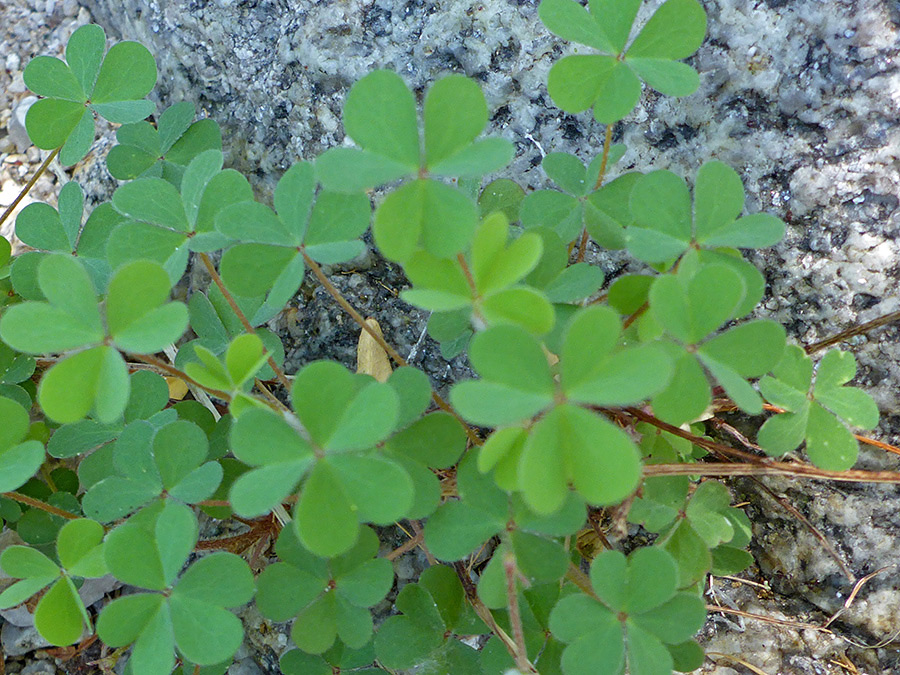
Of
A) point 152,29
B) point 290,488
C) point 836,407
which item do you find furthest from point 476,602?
point 152,29

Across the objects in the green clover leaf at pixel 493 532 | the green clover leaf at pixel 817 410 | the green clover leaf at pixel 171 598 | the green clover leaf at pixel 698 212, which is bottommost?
the green clover leaf at pixel 171 598

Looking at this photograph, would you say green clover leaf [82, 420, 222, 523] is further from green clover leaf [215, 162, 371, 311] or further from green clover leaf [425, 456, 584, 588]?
green clover leaf [425, 456, 584, 588]

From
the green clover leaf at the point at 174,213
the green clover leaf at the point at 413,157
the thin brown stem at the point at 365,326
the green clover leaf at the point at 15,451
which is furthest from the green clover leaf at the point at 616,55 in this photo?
the green clover leaf at the point at 15,451

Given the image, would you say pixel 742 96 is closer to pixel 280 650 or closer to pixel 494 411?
pixel 494 411

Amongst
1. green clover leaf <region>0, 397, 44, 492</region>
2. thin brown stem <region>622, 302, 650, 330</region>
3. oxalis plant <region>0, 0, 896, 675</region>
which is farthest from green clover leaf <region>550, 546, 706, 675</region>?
green clover leaf <region>0, 397, 44, 492</region>

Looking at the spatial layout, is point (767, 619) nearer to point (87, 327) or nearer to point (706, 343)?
point (706, 343)

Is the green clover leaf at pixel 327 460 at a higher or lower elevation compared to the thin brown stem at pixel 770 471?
higher

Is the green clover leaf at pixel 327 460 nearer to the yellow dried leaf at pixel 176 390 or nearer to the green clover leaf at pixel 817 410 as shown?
the green clover leaf at pixel 817 410

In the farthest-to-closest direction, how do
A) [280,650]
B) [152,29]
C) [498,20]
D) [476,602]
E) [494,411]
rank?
[152,29] → [280,650] → [498,20] → [476,602] → [494,411]
